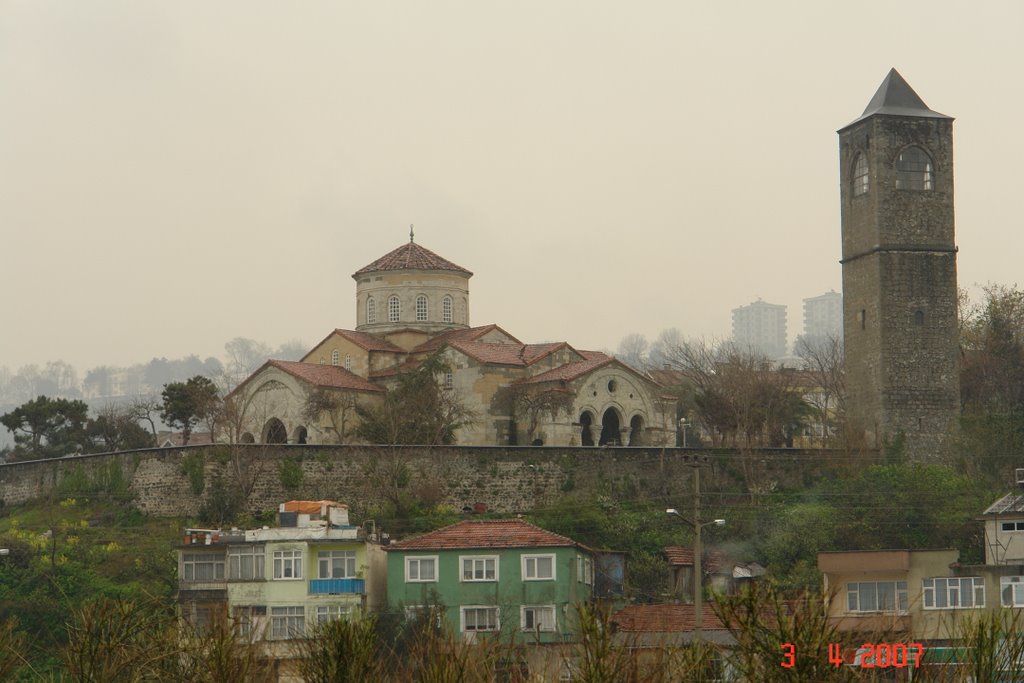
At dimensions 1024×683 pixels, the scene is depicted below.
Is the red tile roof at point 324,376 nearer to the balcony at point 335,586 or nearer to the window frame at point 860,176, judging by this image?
the window frame at point 860,176

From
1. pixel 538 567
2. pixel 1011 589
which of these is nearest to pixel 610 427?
pixel 538 567

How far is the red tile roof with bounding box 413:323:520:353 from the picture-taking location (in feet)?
194

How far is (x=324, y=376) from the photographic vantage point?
56875 mm

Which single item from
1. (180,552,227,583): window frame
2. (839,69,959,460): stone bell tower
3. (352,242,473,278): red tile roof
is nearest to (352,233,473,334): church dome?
(352,242,473,278): red tile roof

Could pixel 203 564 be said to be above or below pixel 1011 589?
above

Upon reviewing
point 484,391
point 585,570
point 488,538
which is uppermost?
point 484,391

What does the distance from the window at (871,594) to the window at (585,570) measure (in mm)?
5560

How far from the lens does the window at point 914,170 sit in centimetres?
5403

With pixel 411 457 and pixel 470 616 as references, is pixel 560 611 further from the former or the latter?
pixel 411 457

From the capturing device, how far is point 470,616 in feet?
124

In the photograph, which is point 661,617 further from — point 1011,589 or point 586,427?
point 586,427

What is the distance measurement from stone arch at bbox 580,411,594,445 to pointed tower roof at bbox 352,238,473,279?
797 cm

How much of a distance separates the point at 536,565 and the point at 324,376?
20093 millimetres
